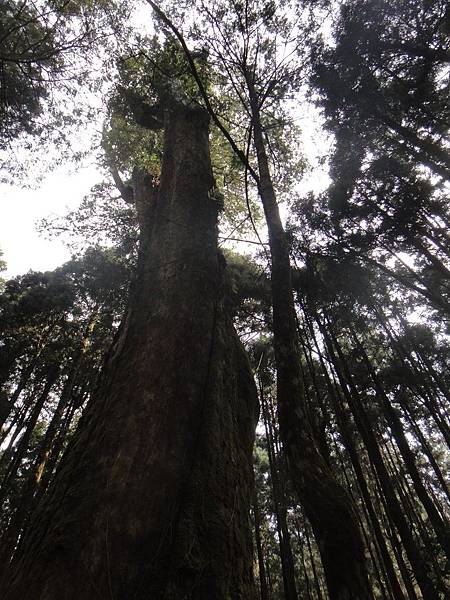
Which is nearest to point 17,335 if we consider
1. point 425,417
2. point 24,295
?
point 24,295

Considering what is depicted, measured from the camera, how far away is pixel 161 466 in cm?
252

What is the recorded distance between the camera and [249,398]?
3840 millimetres

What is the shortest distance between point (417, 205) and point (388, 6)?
5.29m

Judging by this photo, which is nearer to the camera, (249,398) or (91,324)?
(249,398)

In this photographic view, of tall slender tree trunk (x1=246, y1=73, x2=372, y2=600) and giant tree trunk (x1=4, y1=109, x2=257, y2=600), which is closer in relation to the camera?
giant tree trunk (x1=4, y1=109, x2=257, y2=600)

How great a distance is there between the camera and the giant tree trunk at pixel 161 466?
2035 mm

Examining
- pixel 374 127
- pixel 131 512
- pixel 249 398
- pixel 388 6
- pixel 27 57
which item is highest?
pixel 388 6

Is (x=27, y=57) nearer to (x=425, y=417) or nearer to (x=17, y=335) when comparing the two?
(x=17, y=335)

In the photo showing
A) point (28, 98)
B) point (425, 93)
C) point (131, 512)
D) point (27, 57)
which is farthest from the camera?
point (425, 93)

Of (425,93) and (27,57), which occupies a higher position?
(425,93)

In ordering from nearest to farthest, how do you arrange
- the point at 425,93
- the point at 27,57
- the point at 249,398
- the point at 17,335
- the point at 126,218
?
the point at 249,398, the point at 27,57, the point at 425,93, the point at 126,218, the point at 17,335

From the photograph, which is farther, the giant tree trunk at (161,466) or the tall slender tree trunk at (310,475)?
the tall slender tree trunk at (310,475)

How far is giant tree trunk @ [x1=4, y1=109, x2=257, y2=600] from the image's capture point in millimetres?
2035

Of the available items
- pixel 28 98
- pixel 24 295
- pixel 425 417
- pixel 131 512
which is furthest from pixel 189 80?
pixel 425 417
